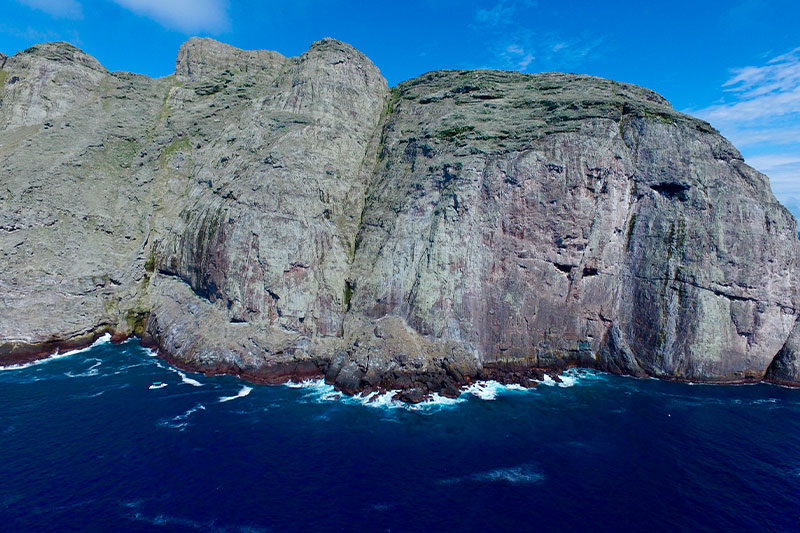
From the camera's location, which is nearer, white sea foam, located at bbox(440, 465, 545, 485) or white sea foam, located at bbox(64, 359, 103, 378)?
white sea foam, located at bbox(440, 465, 545, 485)

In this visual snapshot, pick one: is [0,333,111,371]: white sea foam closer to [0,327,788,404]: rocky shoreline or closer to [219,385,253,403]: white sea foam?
[0,327,788,404]: rocky shoreline

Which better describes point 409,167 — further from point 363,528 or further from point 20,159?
point 20,159

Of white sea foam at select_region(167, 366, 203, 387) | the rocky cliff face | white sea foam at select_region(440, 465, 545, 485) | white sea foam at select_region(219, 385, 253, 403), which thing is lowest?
white sea foam at select_region(440, 465, 545, 485)

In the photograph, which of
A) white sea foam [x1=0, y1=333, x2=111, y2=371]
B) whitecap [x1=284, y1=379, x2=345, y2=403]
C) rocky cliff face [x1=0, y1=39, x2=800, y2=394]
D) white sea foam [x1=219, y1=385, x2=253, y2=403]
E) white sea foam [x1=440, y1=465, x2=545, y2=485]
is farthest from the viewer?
rocky cliff face [x1=0, y1=39, x2=800, y2=394]

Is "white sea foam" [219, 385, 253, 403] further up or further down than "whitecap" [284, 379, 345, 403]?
further down

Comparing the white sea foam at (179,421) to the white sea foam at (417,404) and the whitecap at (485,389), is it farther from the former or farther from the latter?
the whitecap at (485,389)

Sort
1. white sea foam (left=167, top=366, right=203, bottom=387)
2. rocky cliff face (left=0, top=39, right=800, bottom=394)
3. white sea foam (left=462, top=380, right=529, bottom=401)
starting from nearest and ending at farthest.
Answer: white sea foam (left=462, top=380, right=529, bottom=401) → white sea foam (left=167, top=366, right=203, bottom=387) → rocky cliff face (left=0, top=39, right=800, bottom=394)

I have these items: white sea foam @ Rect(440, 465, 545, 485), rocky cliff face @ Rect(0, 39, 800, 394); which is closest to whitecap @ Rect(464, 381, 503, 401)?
rocky cliff face @ Rect(0, 39, 800, 394)

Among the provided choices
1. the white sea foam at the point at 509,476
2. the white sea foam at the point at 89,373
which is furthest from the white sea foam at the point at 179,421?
the white sea foam at the point at 509,476

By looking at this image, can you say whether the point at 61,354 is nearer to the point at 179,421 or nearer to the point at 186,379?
the point at 186,379
